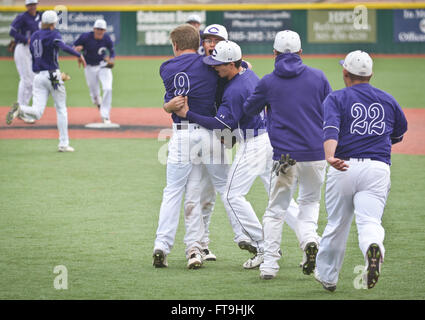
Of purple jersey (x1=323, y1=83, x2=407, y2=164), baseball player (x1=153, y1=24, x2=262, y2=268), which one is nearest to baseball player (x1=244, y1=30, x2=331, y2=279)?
baseball player (x1=153, y1=24, x2=262, y2=268)

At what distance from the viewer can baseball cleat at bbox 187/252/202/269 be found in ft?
23.1

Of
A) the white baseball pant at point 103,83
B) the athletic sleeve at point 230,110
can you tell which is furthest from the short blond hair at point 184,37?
the white baseball pant at point 103,83

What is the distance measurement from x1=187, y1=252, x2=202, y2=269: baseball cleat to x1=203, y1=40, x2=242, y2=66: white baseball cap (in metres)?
1.68

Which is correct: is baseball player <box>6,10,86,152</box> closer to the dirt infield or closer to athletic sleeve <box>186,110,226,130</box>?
the dirt infield

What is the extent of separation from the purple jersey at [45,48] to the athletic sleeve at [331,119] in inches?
322

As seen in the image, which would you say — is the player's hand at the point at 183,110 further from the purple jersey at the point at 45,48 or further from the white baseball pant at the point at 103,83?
the white baseball pant at the point at 103,83

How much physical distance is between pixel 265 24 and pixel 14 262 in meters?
25.4

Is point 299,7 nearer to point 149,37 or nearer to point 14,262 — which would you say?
point 149,37

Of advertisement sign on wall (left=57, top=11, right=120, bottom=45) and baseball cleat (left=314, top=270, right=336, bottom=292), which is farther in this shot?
advertisement sign on wall (left=57, top=11, right=120, bottom=45)

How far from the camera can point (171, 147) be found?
7.19 meters

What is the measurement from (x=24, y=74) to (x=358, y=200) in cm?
1250

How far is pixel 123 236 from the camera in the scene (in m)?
8.30

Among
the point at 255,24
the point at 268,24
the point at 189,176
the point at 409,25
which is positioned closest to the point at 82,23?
the point at 255,24
